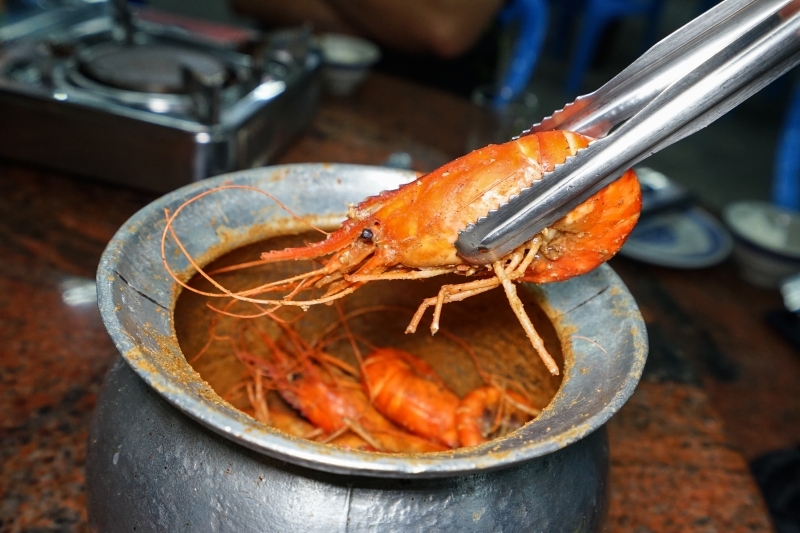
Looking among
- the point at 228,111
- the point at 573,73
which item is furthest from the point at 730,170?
the point at 228,111

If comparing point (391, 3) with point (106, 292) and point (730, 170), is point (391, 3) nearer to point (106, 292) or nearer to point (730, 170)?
point (106, 292)

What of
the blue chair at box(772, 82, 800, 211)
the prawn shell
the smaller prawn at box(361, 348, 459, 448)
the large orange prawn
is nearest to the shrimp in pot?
the smaller prawn at box(361, 348, 459, 448)

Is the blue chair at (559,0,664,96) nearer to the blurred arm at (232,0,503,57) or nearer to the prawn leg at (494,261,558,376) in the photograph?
the blurred arm at (232,0,503,57)

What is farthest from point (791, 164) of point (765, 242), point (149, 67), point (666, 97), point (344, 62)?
point (666, 97)

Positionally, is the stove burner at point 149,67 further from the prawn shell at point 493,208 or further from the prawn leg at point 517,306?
the prawn leg at point 517,306

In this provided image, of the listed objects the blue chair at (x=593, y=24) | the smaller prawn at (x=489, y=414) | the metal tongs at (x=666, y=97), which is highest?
the metal tongs at (x=666, y=97)

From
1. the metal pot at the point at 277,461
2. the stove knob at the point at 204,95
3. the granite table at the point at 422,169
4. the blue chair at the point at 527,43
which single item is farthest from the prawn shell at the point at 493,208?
the blue chair at the point at 527,43
